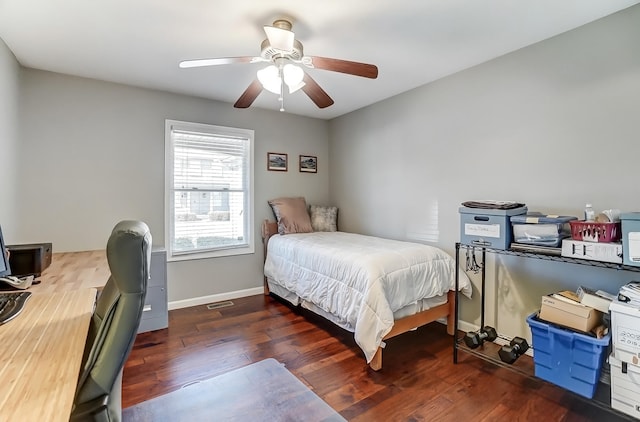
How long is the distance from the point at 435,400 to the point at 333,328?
3.98ft

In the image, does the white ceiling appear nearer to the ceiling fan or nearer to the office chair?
the ceiling fan

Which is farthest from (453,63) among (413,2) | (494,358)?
(494,358)

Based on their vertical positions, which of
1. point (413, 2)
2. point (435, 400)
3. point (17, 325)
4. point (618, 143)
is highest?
point (413, 2)

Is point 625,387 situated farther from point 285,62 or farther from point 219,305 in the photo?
point 219,305

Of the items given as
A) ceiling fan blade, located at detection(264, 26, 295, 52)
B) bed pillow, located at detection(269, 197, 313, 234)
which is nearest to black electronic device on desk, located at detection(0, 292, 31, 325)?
ceiling fan blade, located at detection(264, 26, 295, 52)

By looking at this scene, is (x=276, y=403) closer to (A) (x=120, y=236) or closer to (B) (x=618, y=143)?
(A) (x=120, y=236)

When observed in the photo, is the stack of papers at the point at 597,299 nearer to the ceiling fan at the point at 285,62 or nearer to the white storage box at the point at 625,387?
the white storage box at the point at 625,387

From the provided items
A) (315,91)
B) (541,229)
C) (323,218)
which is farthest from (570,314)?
(323,218)

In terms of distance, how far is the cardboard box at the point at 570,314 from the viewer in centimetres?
180

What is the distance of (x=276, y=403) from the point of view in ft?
4.50

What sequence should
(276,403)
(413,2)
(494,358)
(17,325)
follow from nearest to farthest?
(17,325), (276,403), (413,2), (494,358)

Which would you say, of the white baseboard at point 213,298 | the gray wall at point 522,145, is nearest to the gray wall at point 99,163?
the white baseboard at point 213,298

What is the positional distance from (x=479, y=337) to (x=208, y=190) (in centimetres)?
310

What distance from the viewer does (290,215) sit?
398cm
